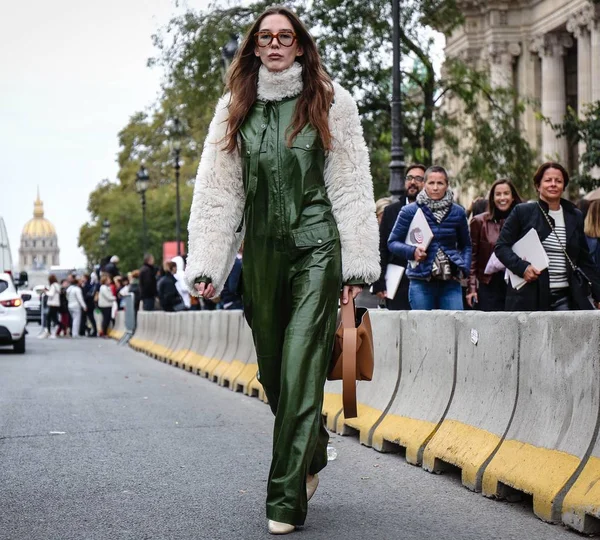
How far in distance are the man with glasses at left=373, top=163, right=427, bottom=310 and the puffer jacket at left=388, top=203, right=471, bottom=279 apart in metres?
1.11

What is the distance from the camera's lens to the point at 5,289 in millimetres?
26250

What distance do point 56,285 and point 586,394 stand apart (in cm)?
3533

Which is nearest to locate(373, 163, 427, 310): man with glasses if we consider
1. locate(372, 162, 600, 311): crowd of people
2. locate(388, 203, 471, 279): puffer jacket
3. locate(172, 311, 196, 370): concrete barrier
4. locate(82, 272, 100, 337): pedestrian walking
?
locate(372, 162, 600, 311): crowd of people

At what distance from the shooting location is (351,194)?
19.9 feet

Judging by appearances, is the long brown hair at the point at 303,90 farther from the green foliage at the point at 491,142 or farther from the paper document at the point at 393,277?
the green foliage at the point at 491,142

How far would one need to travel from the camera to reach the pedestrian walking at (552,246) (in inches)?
402

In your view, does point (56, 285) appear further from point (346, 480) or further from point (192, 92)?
point (346, 480)

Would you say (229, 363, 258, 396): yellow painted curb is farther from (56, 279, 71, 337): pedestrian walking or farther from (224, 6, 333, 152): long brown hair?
(56, 279, 71, 337): pedestrian walking

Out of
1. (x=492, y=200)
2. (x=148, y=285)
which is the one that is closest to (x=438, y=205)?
(x=492, y=200)

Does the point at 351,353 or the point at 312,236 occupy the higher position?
the point at 312,236

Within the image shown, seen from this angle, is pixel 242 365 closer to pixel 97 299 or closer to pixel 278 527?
pixel 278 527

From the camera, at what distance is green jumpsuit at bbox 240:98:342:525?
18.8 ft

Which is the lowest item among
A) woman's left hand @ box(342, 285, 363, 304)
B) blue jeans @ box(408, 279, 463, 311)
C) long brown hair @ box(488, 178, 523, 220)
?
woman's left hand @ box(342, 285, 363, 304)

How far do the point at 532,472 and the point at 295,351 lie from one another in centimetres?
135
